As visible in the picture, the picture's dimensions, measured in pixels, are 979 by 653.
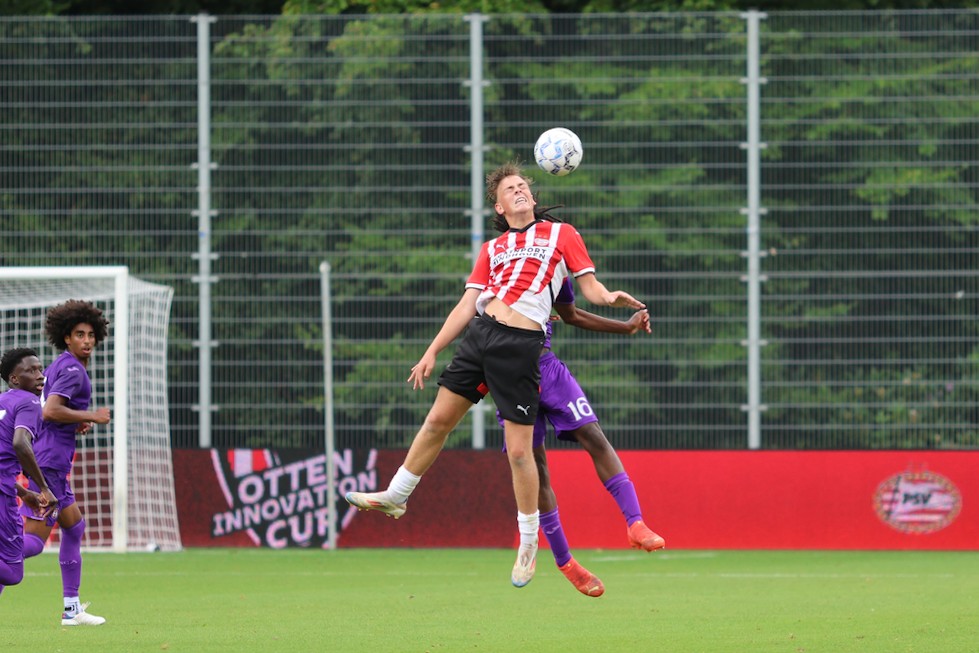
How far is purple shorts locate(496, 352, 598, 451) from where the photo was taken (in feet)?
32.7

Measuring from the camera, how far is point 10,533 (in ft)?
31.8

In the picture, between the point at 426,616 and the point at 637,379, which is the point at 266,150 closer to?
the point at 637,379

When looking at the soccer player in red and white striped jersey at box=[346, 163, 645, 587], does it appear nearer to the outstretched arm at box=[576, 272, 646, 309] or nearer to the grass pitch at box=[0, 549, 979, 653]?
the outstretched arm at box=[576, 272, 646, 309]

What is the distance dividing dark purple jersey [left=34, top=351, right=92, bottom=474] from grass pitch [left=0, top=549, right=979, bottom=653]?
3.41 feet

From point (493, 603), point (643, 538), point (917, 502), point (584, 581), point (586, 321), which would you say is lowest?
point (493, 603)

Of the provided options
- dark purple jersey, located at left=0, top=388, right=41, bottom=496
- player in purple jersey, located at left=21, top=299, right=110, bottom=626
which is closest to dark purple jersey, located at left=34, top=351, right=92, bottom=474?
player in purple jersey, located at left=21, top=299, right=110, bottom=626

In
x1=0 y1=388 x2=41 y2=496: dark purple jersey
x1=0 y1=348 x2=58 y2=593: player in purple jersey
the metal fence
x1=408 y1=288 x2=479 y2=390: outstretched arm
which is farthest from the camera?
the metal fence

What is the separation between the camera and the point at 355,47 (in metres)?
18.5

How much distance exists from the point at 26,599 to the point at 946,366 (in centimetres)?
988

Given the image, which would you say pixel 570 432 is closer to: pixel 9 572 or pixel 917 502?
pixel 9 572

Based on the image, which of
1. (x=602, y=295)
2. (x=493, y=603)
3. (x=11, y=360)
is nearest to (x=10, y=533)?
(x=11, y=360)

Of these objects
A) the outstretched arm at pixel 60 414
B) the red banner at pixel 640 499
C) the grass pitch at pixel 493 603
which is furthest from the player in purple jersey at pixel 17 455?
the red banner at pixel 640 499

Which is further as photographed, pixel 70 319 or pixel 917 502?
pixel 917 502

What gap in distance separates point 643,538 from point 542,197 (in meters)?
8.97
